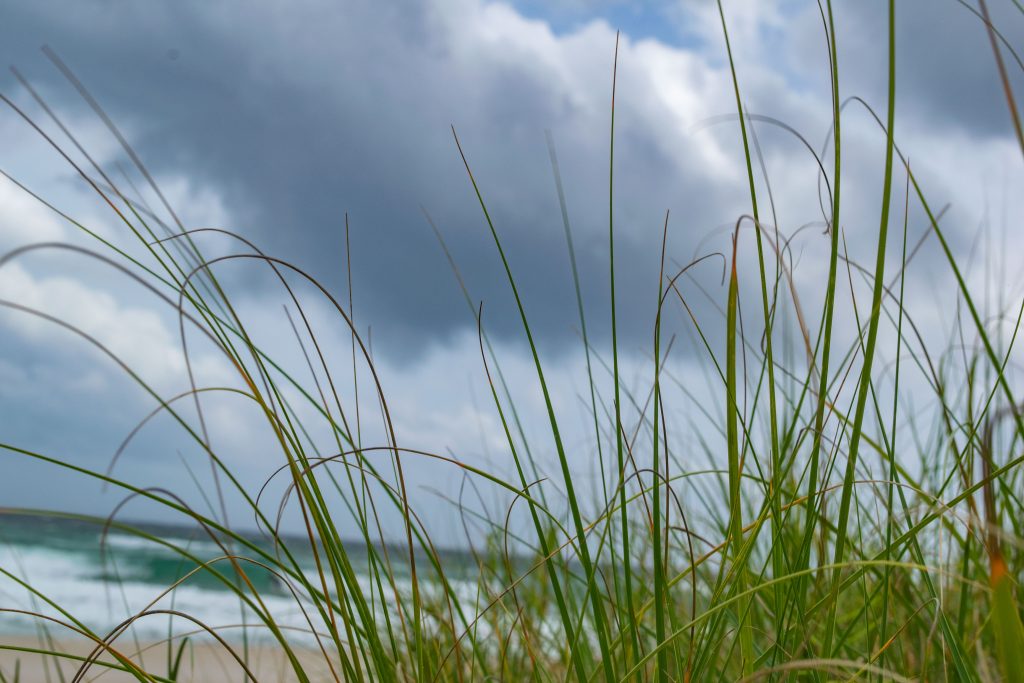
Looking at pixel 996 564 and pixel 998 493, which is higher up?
pixel 998 493

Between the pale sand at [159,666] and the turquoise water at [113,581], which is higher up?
the turquoise water at [113,581]

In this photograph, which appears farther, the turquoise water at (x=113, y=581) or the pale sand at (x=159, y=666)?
the turquoise water at (x=113, y=581)

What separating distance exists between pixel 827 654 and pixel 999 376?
26cm

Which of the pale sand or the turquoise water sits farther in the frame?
the turquoise water

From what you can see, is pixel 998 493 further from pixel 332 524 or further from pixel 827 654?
pixel 332 524

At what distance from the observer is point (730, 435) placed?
605 millimetres

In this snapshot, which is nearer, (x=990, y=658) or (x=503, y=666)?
(x=503, y=666)

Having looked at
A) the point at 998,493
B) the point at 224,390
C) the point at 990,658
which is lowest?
the point at 990,658

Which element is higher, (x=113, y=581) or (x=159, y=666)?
(x=113, y=581)

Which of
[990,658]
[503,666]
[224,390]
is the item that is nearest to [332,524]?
[224,390]

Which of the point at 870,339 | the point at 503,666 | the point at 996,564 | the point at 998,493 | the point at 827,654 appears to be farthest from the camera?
the point at 998,493

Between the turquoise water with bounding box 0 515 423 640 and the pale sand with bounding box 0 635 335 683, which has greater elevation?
the turquoise water with bounding box 0 515 423 640

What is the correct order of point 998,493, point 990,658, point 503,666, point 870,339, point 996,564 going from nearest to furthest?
point 996,564
point 870,339
point 503,666
point 998,493
point 990,658

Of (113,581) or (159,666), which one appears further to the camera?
(113,581)
